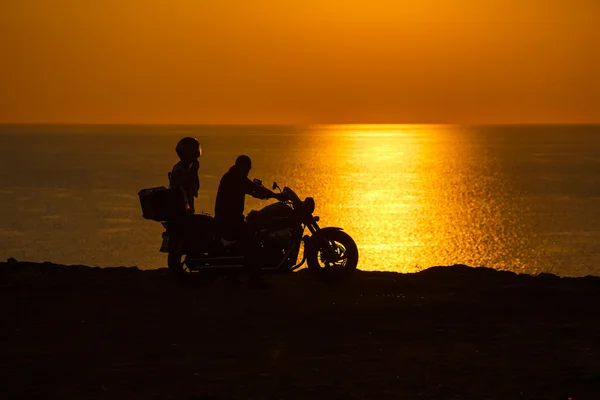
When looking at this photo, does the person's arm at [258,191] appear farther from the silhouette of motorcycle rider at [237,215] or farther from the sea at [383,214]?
the sea at [383,214]

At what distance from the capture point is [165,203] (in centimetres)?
1323

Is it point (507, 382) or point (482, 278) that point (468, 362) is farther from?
point (482, 278)

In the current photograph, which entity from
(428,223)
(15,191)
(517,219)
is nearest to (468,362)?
(428,223)

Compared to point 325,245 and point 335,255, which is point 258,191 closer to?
point 325,245

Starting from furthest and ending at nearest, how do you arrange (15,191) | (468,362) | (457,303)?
1. (15,191)
2. (457,303)
3. (468,362)

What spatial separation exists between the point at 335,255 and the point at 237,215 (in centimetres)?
155

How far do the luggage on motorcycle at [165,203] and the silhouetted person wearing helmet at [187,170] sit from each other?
184 mm

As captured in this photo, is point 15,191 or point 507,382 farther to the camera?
point 15,191

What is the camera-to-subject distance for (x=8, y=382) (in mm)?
8734

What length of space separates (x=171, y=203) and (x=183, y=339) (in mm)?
3306

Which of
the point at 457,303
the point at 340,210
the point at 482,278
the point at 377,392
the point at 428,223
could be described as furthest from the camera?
the point at 340,210

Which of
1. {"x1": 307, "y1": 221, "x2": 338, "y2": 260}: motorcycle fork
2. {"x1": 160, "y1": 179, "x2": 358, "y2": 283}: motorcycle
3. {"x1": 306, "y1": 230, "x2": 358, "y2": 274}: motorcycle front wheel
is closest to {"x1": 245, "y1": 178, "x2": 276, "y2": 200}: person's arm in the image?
{"x1": 160, "y1": 179, "x2": 358, "y2": 283}: motorcycle

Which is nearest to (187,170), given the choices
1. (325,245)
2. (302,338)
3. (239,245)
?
(239,245)

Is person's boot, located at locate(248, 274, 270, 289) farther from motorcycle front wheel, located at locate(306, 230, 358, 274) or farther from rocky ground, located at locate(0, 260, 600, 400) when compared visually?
motorcycle front wheel, located at locate(306, 230, 358, 274)
